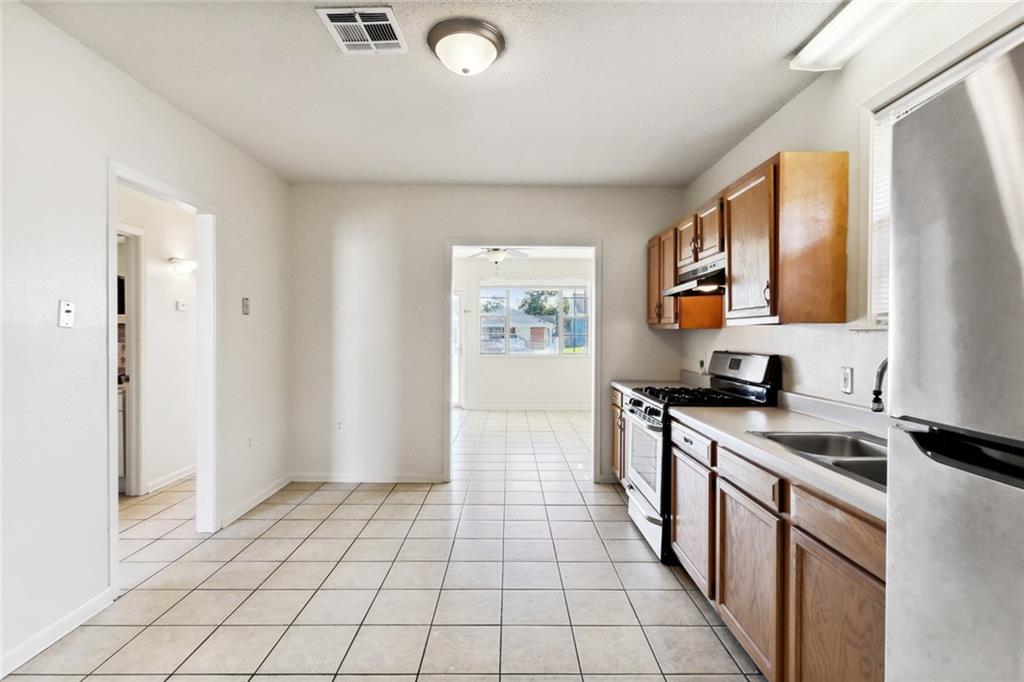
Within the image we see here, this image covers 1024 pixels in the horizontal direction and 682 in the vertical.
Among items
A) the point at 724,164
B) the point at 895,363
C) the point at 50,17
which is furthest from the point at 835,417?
the point at 50,17

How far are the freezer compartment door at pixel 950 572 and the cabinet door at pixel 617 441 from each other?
290 cm

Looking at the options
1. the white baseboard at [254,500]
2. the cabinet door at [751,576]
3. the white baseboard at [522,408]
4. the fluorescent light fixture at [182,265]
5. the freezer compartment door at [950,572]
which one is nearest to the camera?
the freezer compartment door at [950,572]

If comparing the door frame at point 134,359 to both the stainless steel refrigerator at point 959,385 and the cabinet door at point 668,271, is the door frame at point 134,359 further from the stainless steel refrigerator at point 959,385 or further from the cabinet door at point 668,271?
the stainless steel refrigerator at point 959,385

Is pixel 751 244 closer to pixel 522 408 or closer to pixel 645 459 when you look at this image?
pixel 645 459

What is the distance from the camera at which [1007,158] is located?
29.1 inches

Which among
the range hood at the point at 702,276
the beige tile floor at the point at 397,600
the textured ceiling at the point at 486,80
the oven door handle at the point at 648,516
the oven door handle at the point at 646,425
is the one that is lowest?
the beige tile floor at the point at 397,600

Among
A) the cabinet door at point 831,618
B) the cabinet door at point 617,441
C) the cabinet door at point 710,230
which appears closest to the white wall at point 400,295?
the cabinet door at point 617,441

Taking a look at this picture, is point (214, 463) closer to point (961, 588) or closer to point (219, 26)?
point (219, 26)

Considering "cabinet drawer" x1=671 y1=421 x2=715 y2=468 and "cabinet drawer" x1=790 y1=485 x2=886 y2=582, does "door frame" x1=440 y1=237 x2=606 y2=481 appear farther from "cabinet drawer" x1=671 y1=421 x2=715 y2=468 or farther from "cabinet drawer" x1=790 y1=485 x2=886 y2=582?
"cabinet drawer" x1=790 y1=485 x2=886 y2=582

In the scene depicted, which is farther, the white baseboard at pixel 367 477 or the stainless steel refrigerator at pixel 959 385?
the white baseboard at pixel 367 477

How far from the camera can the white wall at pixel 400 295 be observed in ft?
14.0

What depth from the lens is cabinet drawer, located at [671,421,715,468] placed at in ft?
7.21

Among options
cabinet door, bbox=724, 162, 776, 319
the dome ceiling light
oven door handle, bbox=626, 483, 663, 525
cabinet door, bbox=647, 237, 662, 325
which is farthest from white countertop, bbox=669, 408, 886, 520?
the dome ceiling light

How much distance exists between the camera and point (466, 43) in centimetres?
203
